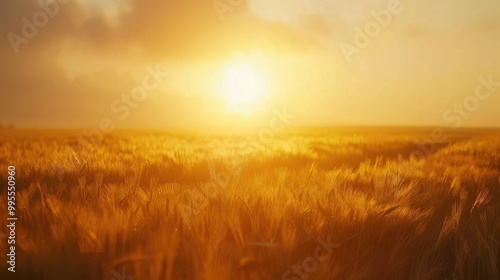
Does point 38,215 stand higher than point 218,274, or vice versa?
point 38,215

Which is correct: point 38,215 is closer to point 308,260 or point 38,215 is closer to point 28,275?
point 28,275

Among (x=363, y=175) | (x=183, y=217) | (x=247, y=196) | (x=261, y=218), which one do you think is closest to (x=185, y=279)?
(x=183, y=217)

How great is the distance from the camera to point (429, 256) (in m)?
2.04

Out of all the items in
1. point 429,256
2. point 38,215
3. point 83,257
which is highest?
point 38,215

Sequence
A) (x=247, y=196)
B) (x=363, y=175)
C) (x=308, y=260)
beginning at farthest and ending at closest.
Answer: (x=363, y=175) < (x=247, y=196) < (x=308, y=260)

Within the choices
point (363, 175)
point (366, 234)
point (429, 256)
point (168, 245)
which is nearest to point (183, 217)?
point (168, 245)

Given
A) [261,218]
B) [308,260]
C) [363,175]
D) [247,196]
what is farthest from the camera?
[363,175]

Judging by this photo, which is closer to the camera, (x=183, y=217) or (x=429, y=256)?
(x=183, y=217)

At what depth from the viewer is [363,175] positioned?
11.6ft

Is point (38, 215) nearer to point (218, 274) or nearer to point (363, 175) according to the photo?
point (218, 274)

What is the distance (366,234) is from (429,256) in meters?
0.30

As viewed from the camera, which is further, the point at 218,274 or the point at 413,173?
the point at 413,173

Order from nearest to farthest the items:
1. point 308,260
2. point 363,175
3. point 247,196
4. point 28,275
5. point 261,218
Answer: point 28,275
point 308,260
point 261,218
point 247,196
point 363,175

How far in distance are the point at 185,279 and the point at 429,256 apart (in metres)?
1.09
